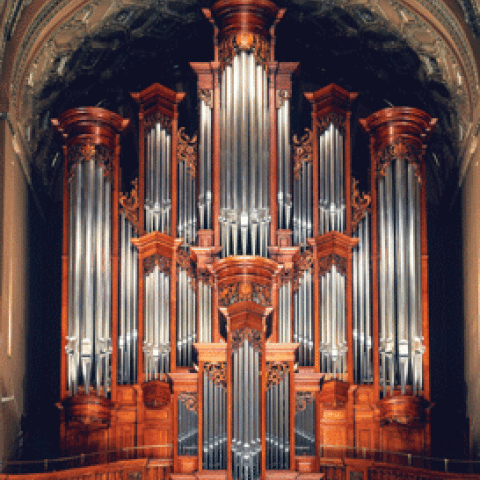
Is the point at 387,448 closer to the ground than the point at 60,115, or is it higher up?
closer to the ground

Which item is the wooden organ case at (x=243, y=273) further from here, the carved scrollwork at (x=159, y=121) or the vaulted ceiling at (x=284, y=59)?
the vaulted ceiling at (x=284, y=59)

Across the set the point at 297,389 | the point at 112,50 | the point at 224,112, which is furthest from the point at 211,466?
the point at 112,50

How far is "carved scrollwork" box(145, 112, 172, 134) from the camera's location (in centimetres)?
2231

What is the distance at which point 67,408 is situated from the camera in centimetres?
2066

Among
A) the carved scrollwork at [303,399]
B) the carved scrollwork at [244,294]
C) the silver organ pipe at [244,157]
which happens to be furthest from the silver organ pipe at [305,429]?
the silver organ pipe at [244,157]

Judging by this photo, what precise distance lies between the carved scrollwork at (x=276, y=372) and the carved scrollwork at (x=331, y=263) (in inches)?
80.4

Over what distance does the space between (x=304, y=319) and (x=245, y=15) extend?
196 inches

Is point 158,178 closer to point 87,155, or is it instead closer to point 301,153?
point 87,155

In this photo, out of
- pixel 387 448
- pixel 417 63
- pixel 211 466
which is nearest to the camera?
pixel 211 466

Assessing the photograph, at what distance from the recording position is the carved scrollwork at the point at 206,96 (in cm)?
2225

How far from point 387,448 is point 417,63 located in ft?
20.8

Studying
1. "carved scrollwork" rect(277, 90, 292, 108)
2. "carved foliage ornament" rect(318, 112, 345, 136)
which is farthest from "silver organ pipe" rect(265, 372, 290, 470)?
"carved scrollwork" rect(277, 90, 292, 108)

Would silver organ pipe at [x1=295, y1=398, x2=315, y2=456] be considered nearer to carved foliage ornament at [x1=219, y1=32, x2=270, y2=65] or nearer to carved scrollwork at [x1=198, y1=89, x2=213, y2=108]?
carved scrollwork at [x1=198, y1=89, x2=213, y2=108]

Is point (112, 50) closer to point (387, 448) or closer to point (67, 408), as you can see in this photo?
point (67, 408)
